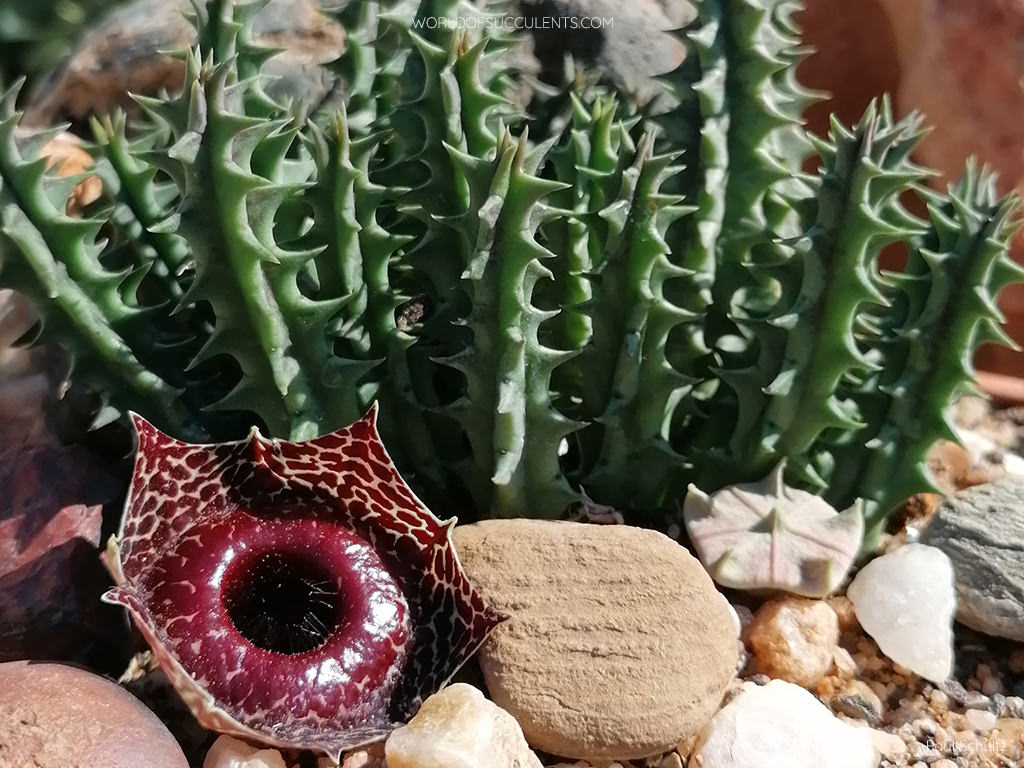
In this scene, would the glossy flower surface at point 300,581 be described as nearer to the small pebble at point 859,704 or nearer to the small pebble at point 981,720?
the small pebble at point 859,704

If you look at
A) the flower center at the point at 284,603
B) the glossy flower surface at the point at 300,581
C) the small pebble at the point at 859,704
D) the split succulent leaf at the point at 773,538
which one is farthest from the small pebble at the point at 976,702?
the flower center at the point at 284,603

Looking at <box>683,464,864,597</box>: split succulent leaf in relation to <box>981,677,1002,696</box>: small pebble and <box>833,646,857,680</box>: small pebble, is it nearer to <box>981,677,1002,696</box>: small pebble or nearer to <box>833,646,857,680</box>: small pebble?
A: <box>833,646,857,680</box>: small pebble

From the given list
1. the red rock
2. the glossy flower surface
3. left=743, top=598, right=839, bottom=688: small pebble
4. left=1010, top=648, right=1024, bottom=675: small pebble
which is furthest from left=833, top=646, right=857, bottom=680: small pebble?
the red rock

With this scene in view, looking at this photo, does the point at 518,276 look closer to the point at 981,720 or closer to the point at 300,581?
the point at 300,581

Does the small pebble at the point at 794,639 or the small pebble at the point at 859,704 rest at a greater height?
the small pebble at the point at 794,639

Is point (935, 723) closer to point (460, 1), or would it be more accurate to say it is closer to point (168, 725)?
point (168, 725)
